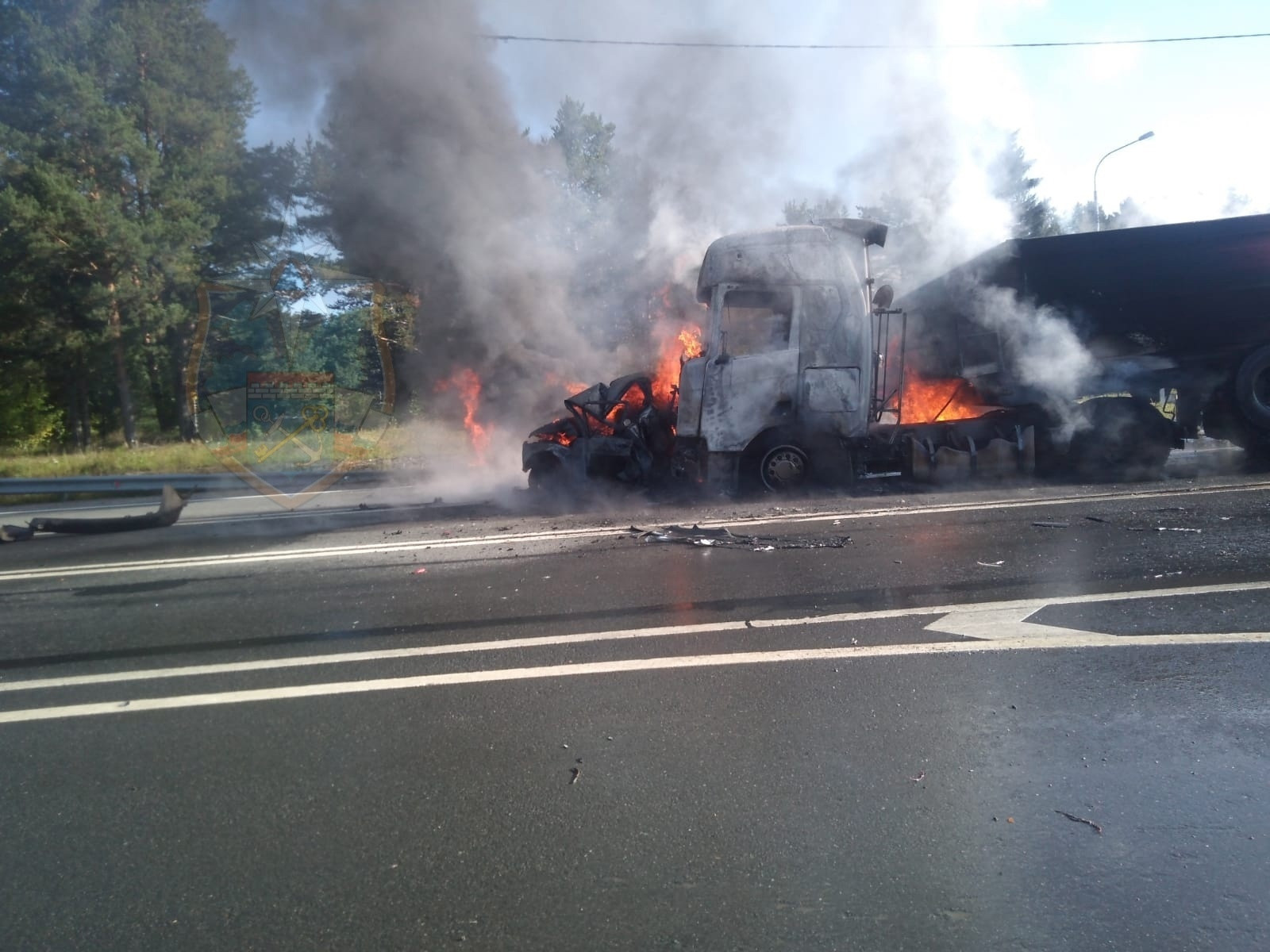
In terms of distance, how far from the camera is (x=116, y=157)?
21.9 meters

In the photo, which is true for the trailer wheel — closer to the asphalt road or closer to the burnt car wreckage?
the burnt car wreckage

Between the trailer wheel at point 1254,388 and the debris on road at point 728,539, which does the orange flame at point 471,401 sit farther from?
the trailer wheel at point 1254,388

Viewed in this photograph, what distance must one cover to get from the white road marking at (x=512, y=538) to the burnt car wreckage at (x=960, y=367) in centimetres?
139

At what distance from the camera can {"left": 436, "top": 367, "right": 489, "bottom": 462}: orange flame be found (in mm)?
13938

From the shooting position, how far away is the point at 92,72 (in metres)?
21.6

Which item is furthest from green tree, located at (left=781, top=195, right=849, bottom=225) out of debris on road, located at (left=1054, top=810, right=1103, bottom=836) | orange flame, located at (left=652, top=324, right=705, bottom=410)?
debris on road, located at (left=1054, top=810, right=1103, bottom=836)

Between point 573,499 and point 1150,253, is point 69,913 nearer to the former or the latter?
point 573,499

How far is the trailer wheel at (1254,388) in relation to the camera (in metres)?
10.3

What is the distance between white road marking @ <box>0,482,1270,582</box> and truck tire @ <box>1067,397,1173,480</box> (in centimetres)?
130

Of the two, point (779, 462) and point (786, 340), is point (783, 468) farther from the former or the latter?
point (786, 340)

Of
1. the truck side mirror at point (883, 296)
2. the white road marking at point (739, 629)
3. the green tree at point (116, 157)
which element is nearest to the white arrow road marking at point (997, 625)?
the white road marking at point (739, 629)

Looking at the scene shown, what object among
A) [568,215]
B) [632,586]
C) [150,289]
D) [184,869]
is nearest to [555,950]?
[184,869]

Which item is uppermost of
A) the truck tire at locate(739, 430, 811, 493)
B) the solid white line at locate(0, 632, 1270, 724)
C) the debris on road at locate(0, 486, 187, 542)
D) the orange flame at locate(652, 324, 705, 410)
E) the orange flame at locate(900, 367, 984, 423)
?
the orange flame at locate(652, 324, 705, 410)
